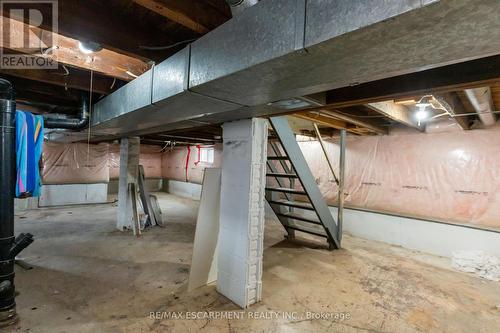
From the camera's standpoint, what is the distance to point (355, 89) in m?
1.45

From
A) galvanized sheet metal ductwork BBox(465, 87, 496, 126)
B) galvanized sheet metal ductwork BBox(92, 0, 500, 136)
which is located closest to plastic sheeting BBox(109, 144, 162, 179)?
galvanized sheet metal ductwork BBox(92, 0, 500, 136)

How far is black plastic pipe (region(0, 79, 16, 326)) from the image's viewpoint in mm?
1759

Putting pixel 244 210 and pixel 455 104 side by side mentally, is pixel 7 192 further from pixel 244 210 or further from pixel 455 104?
pixel 455 104

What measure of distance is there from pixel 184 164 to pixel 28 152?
276 inches

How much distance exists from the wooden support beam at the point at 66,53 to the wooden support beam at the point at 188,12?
2.92ft

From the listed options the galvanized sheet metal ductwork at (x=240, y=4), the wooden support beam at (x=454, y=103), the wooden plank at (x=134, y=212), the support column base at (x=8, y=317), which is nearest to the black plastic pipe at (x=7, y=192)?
the support column base at (x=8, y=317)

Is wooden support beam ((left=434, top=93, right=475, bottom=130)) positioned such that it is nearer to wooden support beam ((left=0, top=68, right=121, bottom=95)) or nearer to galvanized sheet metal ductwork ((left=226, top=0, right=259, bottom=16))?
galvanized sheet metal ductwork ((left=226, top=0, right=259, bottom=16))

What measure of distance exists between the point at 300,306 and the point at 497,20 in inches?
88.7

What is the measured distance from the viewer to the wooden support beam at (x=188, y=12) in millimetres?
1106

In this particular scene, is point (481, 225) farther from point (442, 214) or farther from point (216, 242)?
point (216, 242)

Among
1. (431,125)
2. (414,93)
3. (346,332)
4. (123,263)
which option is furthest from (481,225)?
(123,263)

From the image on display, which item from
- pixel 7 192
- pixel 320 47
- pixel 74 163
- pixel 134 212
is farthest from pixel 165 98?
pixel 74 163

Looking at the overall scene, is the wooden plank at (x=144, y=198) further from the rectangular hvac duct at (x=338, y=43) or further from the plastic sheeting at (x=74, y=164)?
the rectangular hvac duct at (x=338, y=43)

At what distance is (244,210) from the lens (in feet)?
6.87
